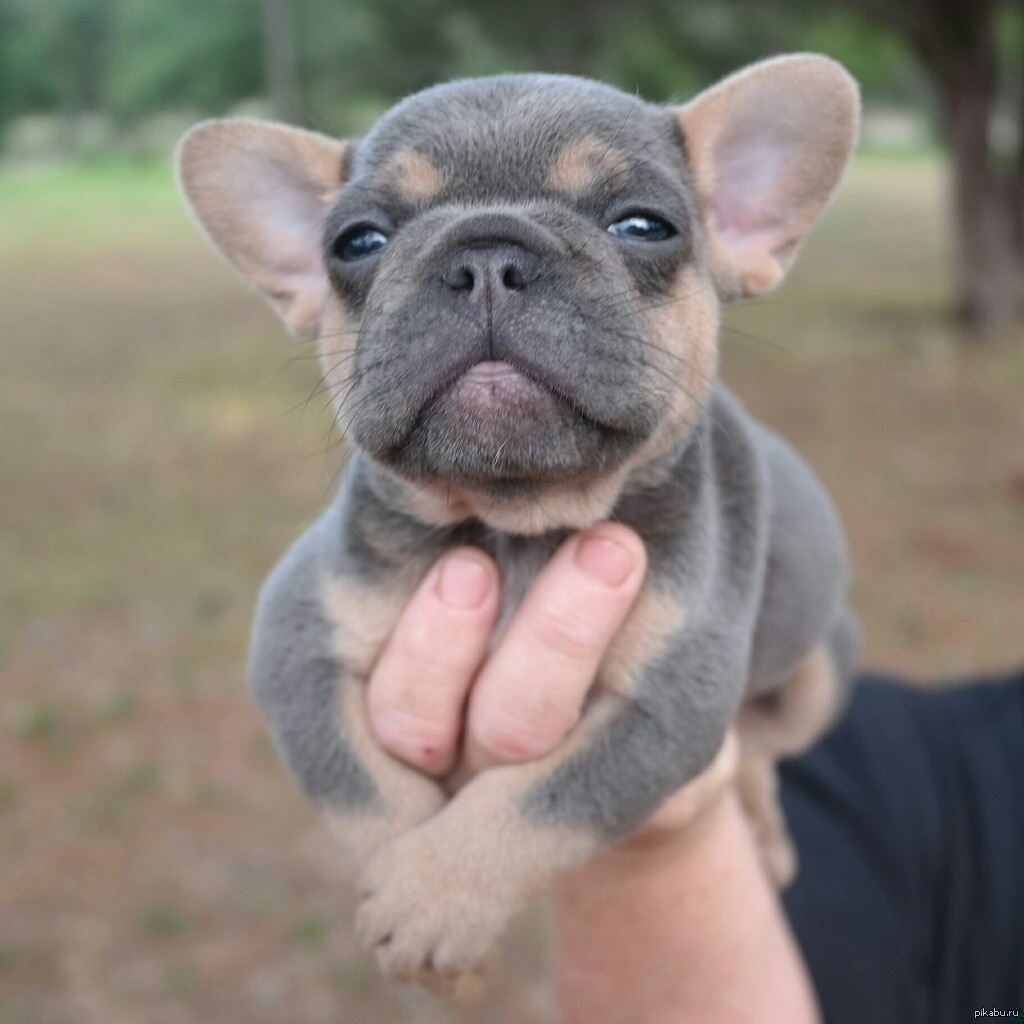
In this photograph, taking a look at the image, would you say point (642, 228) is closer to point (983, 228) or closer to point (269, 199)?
point (269, 199)

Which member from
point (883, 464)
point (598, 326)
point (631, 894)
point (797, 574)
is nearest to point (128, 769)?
point (631, 894)

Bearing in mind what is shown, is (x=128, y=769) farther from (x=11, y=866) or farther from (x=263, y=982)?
(x=263, y=982)

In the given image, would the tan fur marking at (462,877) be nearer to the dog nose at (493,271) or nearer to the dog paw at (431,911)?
the dog paw at (431,911)

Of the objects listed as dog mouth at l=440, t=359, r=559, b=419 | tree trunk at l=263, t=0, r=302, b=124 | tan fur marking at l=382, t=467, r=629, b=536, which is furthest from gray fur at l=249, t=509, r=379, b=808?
tree trunk at l=263, t=0, r=302, b=124

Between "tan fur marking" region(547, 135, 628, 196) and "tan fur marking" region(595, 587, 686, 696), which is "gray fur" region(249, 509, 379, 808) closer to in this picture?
"tan fur marking" region(595, 587, 686, 696)

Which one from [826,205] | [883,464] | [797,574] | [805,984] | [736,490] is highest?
[826,205]

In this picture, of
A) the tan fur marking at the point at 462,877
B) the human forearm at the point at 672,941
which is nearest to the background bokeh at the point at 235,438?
the tan fur marking at the point at 462,877

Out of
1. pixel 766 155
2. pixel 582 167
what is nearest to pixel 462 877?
pixel 582 167
